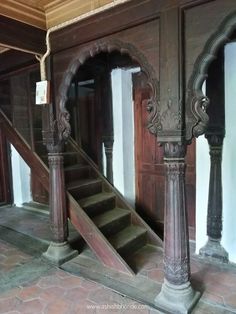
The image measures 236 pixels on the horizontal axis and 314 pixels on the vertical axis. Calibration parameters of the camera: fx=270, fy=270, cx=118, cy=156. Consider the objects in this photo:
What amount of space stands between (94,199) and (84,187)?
191 mm

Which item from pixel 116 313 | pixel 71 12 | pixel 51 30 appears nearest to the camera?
pixel 116 313

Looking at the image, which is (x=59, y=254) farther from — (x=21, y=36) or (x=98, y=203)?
(x=21, y=36)

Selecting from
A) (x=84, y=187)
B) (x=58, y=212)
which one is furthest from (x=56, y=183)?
(x=84, y=187)

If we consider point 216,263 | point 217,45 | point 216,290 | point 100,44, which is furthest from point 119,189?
point 217,45

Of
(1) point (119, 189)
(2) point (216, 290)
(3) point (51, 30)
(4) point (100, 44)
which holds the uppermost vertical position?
(3) point (51, 30)

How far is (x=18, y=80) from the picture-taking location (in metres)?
3.31

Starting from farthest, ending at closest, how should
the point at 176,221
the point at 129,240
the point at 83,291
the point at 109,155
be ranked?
the point at 109,155, the point at 129,240, the point at 83,291, the point at 176,221

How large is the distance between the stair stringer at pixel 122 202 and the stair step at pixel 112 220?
0.07 m

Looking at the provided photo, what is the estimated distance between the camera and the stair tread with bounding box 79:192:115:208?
3131 mm

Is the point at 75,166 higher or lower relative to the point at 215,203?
higher

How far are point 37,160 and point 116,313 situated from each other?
188 cm

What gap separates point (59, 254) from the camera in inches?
112

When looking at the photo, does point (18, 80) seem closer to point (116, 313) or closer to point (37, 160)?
point (37, 160)

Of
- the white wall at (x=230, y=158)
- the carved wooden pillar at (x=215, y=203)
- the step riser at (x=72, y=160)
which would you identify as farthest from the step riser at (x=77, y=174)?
the white wall at (x=230, y=158)
